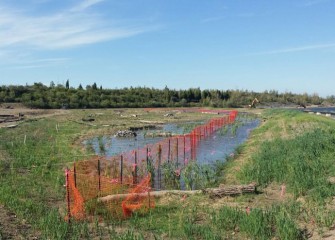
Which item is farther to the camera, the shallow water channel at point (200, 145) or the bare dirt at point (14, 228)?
the shallow water channel at point (200, 145)

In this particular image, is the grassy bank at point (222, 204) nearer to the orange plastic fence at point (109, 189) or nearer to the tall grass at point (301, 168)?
the tall grass at point (301, 168)

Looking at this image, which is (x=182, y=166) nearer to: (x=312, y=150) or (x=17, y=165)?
(x=312, y=150)

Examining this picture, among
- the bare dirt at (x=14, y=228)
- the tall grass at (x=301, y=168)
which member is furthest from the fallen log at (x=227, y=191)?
the bare dirt at (x=14, y=228)

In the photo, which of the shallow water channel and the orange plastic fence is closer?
the orange plastic fence

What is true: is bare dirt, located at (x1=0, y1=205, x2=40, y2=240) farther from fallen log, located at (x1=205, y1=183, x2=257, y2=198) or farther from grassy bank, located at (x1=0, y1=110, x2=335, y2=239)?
fallen log, located at (x1=205, y1=183, x2=257, y2=198)

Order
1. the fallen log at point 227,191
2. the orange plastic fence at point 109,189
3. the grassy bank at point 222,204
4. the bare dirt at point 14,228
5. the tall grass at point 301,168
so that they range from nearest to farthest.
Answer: the bare dirt at point 14,228, the grassy bank at point 222,204, the orange plastic fence at point 109,189, the tall grass at point 301,168, the fallen log at point 227,191

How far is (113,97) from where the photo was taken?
84.7 meters

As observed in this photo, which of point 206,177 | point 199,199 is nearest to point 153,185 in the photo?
point 206,177

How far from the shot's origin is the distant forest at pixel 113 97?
228 ft

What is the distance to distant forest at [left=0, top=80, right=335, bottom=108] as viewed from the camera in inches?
2734

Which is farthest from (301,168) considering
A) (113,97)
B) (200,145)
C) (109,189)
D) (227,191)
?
(113,97)

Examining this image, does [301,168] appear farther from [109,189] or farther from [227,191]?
[109,189]

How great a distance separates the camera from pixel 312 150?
1811cm

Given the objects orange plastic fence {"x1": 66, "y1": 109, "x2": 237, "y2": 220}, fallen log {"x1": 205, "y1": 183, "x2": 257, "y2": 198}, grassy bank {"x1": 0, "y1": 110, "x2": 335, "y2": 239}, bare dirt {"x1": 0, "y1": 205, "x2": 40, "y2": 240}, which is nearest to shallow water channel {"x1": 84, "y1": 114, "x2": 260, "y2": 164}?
grassy bank {"x1": 0, "y1": 110, "x2": 335, "y2": 239}
